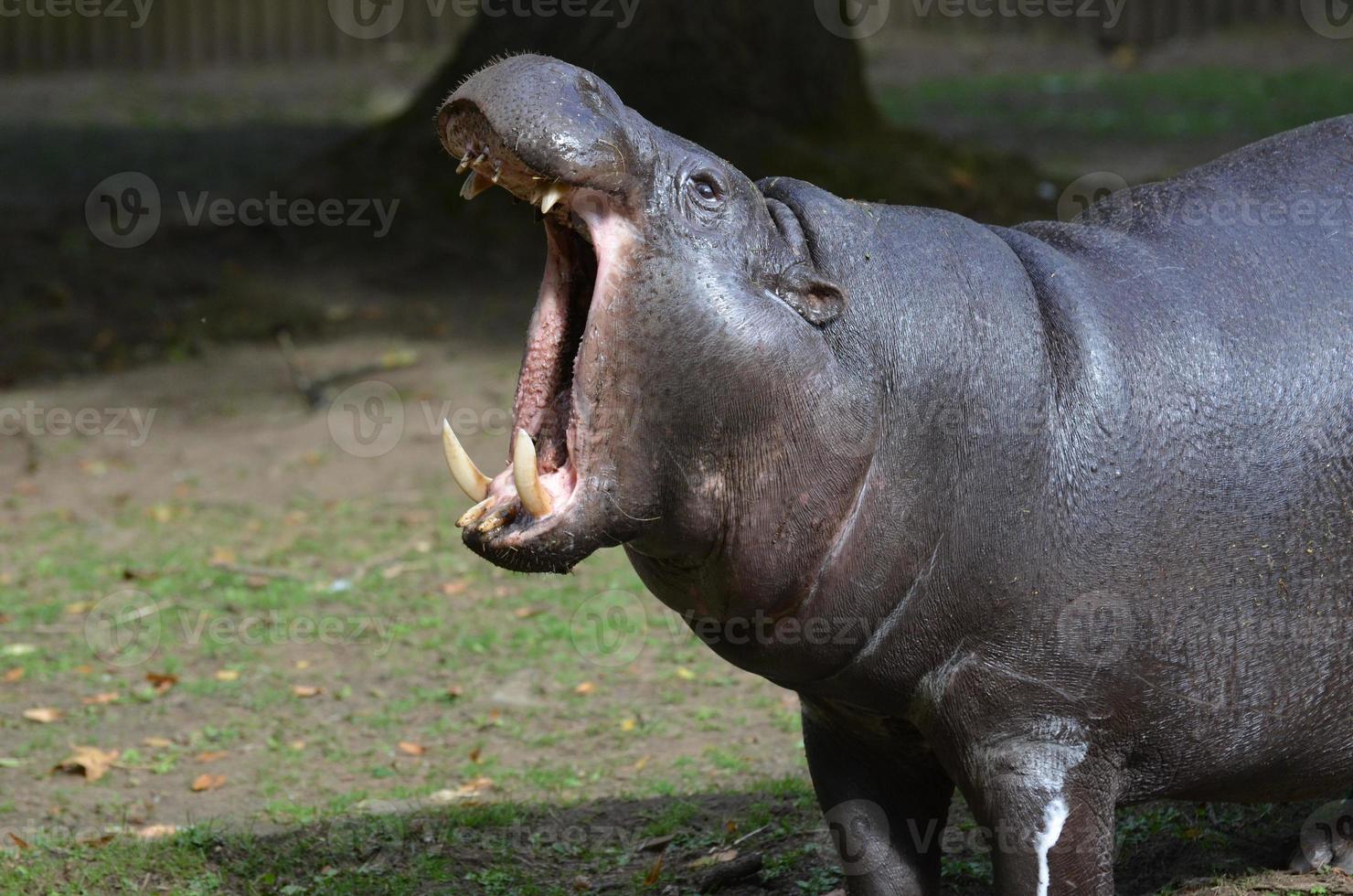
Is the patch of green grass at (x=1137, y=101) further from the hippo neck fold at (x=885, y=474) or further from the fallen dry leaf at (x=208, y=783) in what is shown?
the hippo neck fold at (x=885, y=474)

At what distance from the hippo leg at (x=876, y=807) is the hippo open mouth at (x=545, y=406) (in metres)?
0.88

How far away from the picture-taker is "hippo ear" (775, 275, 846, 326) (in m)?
2.93

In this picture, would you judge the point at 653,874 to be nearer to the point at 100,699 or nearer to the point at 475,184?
the point at 475,184

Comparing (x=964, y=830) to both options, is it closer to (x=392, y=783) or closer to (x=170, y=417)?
(x=392, y=783)

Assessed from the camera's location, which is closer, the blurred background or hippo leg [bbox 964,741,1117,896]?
hippo leg [bbox 964,741,1117,896]

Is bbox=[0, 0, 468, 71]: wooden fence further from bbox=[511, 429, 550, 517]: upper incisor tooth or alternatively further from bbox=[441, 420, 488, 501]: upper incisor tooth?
bbox=[511, 429, 550, 517]: upper incisor tooth

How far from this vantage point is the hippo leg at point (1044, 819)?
2.92 meters

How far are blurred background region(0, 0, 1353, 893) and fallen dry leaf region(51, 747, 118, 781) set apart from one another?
15mm

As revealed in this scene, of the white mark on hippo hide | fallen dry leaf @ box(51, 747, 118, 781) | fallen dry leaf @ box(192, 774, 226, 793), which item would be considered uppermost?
the white mark on hippo hide

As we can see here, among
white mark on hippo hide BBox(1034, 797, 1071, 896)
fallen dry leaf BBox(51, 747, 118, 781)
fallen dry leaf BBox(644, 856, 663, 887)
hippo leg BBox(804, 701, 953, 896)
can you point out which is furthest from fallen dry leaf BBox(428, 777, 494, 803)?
white mark on hippo hide BBox(1034, 797, 1071, 896)

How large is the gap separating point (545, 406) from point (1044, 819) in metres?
1.17

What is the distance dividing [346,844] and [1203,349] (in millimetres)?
2637

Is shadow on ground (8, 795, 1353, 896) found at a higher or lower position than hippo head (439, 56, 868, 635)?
lower

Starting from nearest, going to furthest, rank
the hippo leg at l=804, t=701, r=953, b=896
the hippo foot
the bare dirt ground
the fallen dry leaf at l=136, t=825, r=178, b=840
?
the hippo leg at l=804, t=701, r=953, b=896 → the hippo foot → the bare dirt ground → the fallen dry leaf at l=136, t=825, r=178, b=840
